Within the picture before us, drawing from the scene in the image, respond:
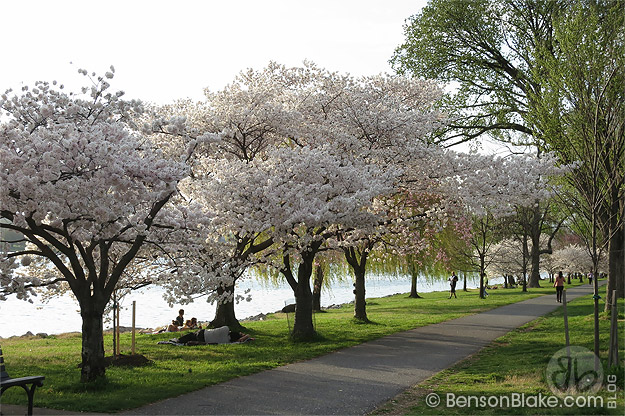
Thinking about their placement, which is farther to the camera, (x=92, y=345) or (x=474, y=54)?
(x=474, y=54)

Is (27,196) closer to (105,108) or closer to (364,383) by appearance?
(105,108)

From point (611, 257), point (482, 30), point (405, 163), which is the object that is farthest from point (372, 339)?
point (482, 30)

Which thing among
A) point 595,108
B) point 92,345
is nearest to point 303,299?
point 92,345

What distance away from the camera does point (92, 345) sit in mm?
11484

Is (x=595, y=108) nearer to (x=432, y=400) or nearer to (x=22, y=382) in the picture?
(x=432, y=400)

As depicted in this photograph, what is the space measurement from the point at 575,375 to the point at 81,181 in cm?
895

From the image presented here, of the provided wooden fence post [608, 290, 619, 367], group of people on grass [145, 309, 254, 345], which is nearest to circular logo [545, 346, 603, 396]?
wooden fence post [608, 290, 619, 367]

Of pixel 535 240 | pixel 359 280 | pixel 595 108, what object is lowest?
pixel 359 280

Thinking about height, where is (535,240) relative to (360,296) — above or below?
above

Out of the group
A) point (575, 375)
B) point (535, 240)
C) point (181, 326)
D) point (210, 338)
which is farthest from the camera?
point (535, 240)

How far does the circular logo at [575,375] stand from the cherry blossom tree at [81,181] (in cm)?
765

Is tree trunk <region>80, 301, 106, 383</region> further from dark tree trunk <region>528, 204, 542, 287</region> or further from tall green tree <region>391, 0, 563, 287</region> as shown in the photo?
dark tree trunk <region>528, 204, 542, 287</region>

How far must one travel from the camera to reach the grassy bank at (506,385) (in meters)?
8.55

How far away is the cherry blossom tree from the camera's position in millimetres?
10227
